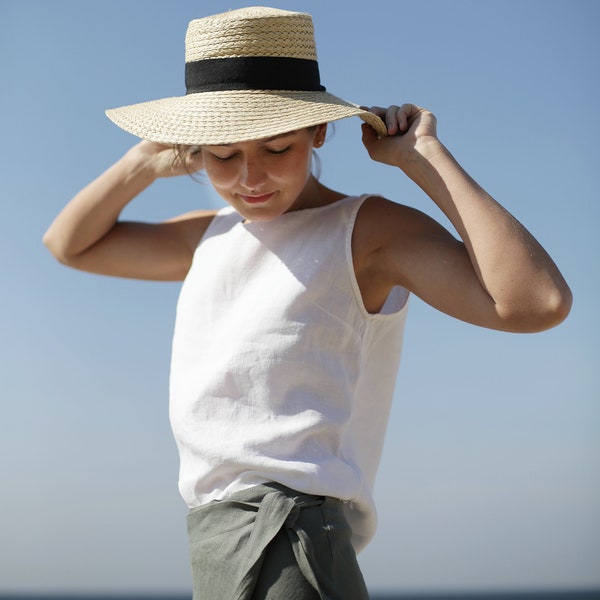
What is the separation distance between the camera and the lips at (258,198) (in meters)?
2.00

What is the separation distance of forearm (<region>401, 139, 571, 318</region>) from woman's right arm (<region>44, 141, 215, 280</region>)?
686mm

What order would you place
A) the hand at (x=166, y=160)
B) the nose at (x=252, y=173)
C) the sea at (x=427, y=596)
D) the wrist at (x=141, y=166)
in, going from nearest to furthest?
1. the nose at (x=252, y=173)
2. the hand at (x=166, y=160)
3. the wrist at (x=141, y=166)
4. the sea at (x=427, y=596)

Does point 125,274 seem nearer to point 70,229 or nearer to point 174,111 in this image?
point 70,229

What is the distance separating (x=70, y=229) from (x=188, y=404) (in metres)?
0.64

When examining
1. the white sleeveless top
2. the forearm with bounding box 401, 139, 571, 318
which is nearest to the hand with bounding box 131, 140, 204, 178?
the white sleeveless top

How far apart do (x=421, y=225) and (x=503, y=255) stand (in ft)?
0.72

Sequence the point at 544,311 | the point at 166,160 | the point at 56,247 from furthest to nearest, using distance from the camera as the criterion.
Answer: the point at 56,247
the point at 166,160
the point at 544,311

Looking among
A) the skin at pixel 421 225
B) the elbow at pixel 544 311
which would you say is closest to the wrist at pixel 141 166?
the skin at pixel 421 225

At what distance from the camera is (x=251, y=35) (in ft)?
6.75

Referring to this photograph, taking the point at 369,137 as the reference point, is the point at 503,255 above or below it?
below

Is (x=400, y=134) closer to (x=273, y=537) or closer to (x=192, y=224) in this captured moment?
(x=192, y=224)

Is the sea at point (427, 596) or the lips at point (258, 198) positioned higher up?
the lips at point (258, 198)

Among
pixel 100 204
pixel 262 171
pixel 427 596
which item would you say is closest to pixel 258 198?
pixel 262 171

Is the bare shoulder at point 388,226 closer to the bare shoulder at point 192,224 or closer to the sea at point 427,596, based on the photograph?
the bare shoulder at point 192,224
